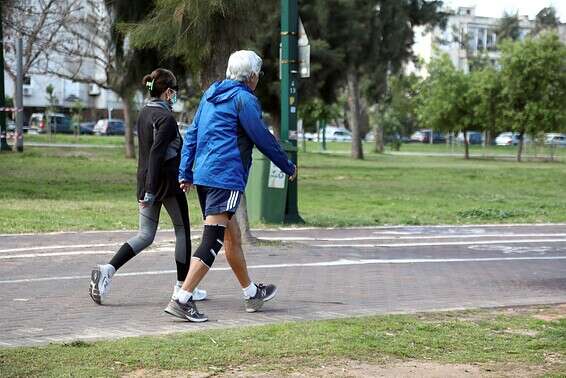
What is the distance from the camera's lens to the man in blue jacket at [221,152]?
267 inches

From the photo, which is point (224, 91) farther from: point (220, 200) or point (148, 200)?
point (148, 200)

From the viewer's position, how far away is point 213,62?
1189 cm

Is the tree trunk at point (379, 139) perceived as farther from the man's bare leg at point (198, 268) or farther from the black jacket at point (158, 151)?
the man's bare leg at point (198, 268)

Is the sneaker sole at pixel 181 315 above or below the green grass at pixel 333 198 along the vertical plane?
above

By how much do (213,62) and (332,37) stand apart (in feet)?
65.8

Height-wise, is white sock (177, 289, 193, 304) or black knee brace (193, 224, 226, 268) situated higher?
black knee brace (193, 224, 226, 268)

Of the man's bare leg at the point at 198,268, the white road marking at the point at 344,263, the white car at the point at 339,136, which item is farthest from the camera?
the white car at the point at 339,136

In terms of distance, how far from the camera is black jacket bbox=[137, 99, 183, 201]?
7.41 meters

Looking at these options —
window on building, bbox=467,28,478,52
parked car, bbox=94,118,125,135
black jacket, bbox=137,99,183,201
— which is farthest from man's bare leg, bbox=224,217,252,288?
window on building, bbox=467,28,478,52

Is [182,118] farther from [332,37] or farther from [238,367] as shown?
[238,367]

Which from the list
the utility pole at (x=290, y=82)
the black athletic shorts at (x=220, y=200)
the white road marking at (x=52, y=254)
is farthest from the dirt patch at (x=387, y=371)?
the utility pole at (x=290, y=82)

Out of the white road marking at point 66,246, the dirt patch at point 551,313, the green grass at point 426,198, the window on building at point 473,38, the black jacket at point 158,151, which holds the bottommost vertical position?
the green grass at point 426,198

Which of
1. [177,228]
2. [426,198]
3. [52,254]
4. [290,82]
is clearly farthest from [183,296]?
[426,198]

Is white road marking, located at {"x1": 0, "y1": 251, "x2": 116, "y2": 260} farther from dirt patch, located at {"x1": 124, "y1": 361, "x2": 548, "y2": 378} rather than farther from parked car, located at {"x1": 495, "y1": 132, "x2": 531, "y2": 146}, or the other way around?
parked car, located at {"x1": 495, "y1": 132, "x2": 531, "y2": 146}
